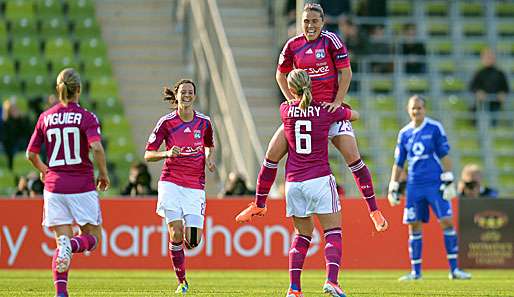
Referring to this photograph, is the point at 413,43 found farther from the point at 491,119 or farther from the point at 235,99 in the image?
the point at 235,99

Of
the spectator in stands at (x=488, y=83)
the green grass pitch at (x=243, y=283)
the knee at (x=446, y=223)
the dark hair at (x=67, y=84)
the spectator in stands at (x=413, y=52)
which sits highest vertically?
the spectator in stands at (x=413, y=52)

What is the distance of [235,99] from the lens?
2300 cm

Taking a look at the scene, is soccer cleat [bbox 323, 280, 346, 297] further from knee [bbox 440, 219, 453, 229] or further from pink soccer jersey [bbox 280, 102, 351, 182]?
knee [bbox 440, 219, 453, 229]

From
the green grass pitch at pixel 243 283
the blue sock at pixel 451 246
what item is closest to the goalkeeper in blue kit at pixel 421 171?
the blue sock at pixel 451 246

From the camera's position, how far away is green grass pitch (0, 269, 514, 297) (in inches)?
539

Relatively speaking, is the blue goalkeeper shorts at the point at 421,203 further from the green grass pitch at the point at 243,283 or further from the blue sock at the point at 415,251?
the green grass pitch at the point at 243,283

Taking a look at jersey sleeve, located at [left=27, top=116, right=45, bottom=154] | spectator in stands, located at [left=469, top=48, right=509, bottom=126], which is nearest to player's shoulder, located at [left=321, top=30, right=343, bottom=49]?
jersey sleeve, located at [left=27, top=116, right=45, bottom=154]

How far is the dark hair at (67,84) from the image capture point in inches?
455

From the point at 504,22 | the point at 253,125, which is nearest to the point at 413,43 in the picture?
the point at 504,22

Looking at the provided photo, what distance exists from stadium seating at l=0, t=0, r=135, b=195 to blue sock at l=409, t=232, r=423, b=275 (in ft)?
26.1

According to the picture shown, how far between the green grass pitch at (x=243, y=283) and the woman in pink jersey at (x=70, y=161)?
64.0 inches

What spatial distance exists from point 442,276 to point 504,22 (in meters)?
10.7

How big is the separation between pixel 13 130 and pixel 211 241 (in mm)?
5061

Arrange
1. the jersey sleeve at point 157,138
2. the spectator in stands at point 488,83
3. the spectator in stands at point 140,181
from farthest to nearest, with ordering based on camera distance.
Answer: the spectator in stands at point 488,83 → the spectator in stands at point 140,181 → the jersey sleeve at point 157,138
